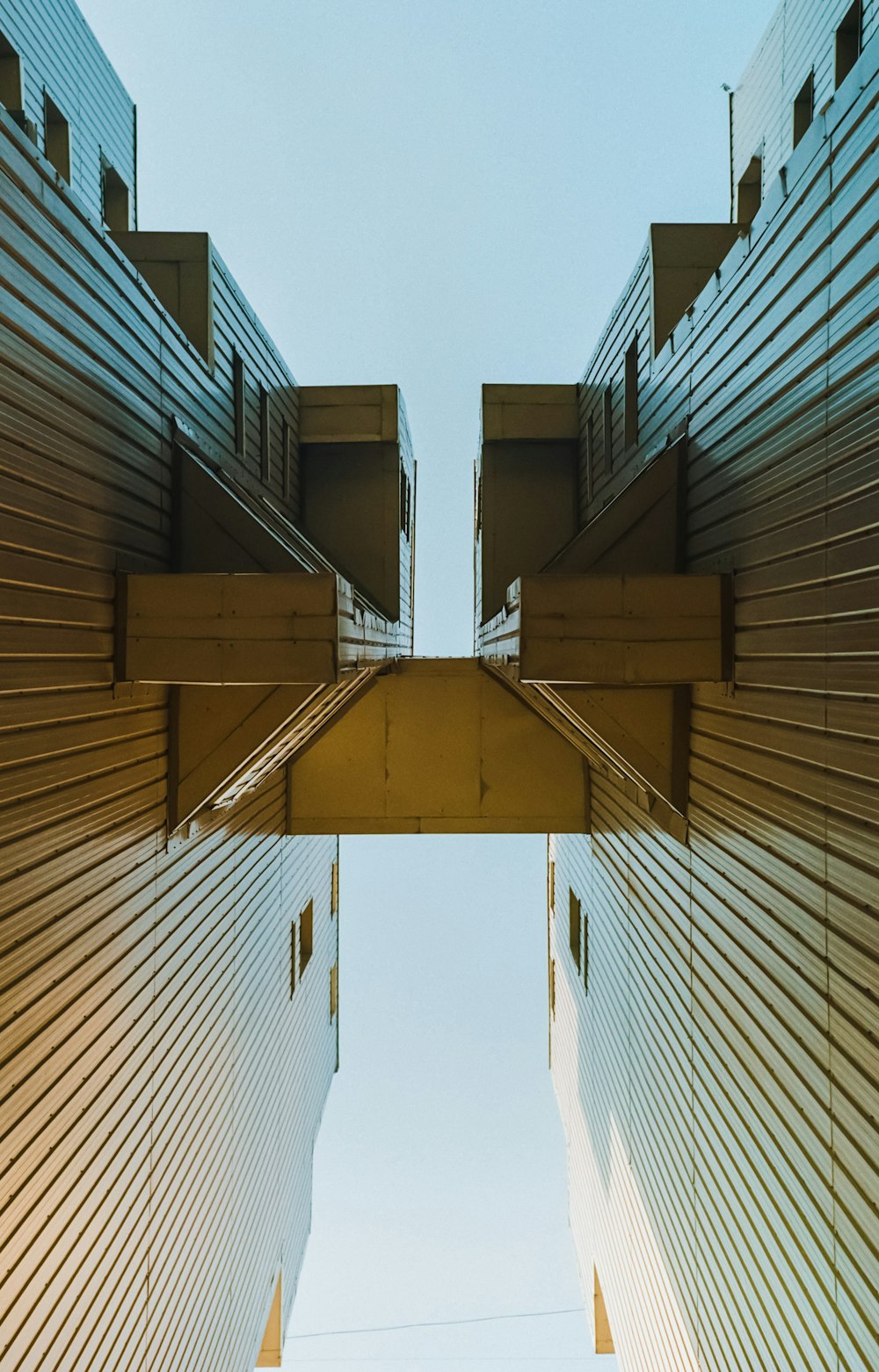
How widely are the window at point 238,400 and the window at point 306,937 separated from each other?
7.90 meters

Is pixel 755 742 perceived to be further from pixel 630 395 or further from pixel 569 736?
pixel 630 395

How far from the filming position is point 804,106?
27.2ft

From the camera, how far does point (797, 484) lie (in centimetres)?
430

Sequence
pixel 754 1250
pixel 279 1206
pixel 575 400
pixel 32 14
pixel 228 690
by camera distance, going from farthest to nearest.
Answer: pixel 575 400, pixel 279 1206, pixel 32 14, pixel 228 690, pixel 754 1250

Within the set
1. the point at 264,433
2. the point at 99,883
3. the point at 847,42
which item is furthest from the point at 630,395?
the point at 99,883

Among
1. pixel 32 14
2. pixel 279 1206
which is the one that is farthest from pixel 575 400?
pixel 279 1206

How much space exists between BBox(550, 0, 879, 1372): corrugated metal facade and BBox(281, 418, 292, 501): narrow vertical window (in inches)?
227

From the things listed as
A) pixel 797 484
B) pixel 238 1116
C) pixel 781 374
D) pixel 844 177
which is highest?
pixel 844 177

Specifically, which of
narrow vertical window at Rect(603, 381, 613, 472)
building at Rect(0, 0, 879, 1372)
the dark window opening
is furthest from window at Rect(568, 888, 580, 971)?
narrow vertical window at Rect(603, 381, 613, 472)

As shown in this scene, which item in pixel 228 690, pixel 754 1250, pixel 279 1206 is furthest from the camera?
pixel 279 1206

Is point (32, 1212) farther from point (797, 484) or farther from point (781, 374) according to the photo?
point (781, 374)

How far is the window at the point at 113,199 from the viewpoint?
1193 cm

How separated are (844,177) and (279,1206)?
534 inches

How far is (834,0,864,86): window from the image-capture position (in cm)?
691
